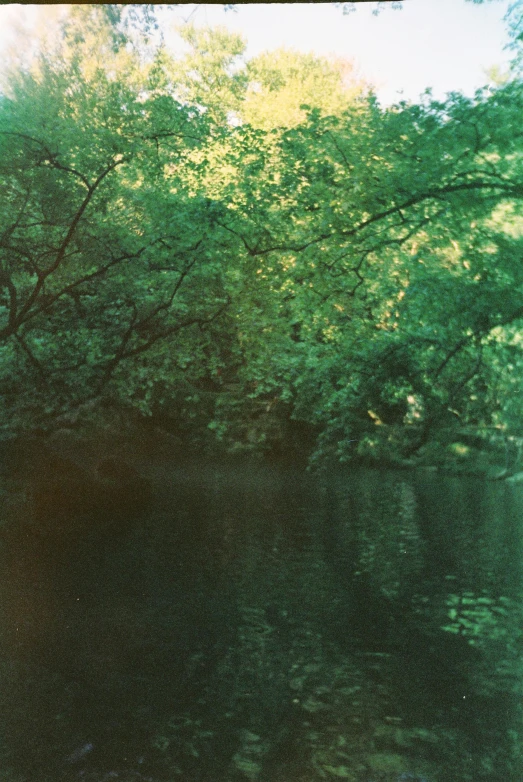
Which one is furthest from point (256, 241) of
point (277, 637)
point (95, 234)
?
point (277, 637)

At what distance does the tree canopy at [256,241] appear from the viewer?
11.9 feet

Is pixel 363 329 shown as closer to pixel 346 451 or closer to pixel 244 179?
pixel 346 451

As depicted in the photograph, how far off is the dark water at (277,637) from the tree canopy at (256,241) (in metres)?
0.49

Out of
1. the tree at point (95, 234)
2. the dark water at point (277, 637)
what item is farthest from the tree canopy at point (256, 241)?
the dark water at point (277, 637)

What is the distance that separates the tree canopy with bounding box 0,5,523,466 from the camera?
11.9 ft

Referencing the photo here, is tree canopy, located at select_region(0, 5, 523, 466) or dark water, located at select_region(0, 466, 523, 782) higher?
tree canopy, located at select_region(0, 5, 523, 466)

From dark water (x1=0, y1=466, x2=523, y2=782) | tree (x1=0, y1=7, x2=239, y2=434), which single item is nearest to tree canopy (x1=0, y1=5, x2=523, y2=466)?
tree (x1=0, y1=7, x2=239, y2=434)

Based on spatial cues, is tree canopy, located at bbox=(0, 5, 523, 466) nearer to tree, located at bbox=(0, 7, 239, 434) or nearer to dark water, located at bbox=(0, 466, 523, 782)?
tree, located at bbox=(0, 7, 239, 434)

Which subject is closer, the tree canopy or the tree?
the tree canopy

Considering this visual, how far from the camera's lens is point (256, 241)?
3.95 meters

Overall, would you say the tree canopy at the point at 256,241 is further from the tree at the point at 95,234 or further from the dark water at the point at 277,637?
the dark water at the point at 277,637

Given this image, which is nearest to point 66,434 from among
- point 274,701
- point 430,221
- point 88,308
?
point 88,308

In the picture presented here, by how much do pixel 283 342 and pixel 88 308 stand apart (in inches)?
52.0

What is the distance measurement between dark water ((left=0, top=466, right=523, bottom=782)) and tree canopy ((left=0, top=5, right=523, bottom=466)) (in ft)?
1.60
